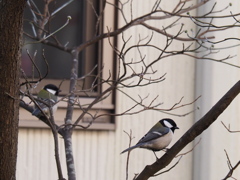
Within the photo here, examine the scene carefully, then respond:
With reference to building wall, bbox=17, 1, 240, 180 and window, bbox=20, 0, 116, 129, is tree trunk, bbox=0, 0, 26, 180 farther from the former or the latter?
window, bbox=20, 0, 116, 129

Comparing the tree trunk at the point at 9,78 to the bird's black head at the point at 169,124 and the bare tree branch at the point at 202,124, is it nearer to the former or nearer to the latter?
the bare tree branch at the point at 202,124

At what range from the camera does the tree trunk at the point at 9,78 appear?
303 cm

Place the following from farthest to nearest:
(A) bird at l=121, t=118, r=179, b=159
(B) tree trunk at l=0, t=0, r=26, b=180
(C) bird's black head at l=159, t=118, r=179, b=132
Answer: (C) bird's black head at l=159, t=118, r=179, b=132
(A) bird at l=121, t=118, r=179, b=159
(B) tree trunk at l=0, t=0, r=26, b=180

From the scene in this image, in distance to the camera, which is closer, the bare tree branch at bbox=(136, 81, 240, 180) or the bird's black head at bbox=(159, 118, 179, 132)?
the bare tree branch at bbox=(136, 81, 240, 180)

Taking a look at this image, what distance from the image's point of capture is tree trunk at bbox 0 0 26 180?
303 cm

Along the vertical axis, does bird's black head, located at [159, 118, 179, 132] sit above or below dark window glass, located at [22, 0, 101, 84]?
below

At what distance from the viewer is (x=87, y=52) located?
23.8 ft

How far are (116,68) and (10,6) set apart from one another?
4.16 metres

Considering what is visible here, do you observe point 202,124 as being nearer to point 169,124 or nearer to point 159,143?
point 159,143

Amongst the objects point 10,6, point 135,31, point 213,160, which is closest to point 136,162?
point 213,160

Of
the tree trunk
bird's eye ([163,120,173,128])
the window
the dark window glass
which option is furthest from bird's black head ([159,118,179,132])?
the tree trunk

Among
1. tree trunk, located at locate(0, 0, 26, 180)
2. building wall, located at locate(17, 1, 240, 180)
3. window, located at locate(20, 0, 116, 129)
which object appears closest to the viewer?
tree trunk, located at locate(0, 0, 26, 180)

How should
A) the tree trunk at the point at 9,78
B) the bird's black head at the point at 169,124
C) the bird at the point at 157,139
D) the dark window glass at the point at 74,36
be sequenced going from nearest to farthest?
the tree trunk at the point at 9,78 → the bird at the point at 157,139 → the bird's black head at the point at 169,124 → the dark window glass at the point at 74,36

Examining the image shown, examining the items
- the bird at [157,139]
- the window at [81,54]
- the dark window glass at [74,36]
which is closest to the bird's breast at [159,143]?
the bird at [157,139]
